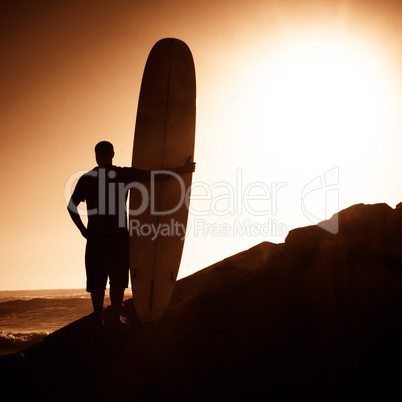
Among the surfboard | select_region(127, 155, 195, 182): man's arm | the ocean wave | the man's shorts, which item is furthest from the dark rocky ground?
the ocean wave

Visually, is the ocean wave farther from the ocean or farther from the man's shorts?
the man's shorts

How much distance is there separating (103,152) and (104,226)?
2.38 feet

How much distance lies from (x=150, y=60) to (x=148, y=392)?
149 inches

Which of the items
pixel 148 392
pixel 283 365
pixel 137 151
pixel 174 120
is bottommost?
pixel 148 392

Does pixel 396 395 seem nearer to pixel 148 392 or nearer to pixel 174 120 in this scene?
pixel 148 392

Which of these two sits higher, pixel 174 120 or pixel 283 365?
pixel 174 120

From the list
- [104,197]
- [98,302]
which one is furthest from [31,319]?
[104,197]

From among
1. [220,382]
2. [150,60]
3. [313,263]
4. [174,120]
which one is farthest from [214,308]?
[150,60]

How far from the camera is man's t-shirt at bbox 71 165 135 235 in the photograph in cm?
348

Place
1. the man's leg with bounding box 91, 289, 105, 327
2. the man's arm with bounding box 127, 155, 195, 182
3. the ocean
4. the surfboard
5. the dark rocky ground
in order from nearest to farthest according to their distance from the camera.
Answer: the dark rocky ground, the man's leg with bounding box 91, 289, 105, 327, the man's arm with bounding box 127, 155, 195, 182, the surfboard, the ocean

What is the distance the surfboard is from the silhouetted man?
478mm

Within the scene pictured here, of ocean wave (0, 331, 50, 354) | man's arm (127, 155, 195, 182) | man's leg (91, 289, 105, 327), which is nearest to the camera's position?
man's leg (91, 289, 105, 327)

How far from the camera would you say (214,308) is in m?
3.64

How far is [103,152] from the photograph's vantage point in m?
3.53
